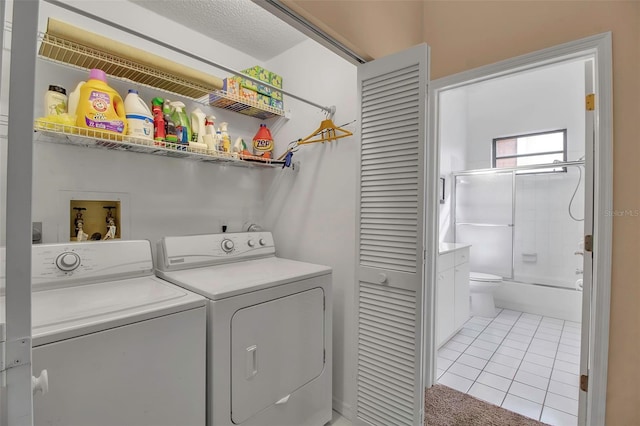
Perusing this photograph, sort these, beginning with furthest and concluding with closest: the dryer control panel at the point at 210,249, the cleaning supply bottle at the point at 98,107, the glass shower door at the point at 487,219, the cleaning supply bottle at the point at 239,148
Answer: the glass shower door at the point at 487,219
the cleaning supply bottle at the point at 239,148
the dryer control panel at the point at 210,249
the cleaning supply bottle at the point at 98,107

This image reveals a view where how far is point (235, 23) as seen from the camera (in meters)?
2.01

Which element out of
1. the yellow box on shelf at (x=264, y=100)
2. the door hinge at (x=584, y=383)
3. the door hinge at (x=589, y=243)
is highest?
the yellow box on shelf at (x=264, y=100)

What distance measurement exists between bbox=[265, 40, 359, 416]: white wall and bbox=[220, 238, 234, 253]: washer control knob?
1.74 ft

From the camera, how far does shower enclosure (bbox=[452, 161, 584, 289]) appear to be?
3.63 m

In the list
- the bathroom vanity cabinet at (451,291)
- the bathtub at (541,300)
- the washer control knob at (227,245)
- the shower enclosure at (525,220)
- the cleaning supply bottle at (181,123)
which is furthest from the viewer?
the shower enclosure at (525,220)

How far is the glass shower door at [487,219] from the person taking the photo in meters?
4.09

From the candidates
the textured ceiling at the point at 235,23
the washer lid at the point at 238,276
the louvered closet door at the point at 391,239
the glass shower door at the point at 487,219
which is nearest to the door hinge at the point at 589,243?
the louvered closet door at the point at 391,239

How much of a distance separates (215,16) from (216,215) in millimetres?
1359

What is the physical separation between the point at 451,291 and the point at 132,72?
2965 mm

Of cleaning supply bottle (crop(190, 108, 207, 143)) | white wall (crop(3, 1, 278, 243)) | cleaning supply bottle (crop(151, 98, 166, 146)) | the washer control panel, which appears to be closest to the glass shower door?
white wall (crop(3, 1, 278, 243))

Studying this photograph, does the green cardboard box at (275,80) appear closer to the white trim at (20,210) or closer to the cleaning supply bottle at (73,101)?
the cleaning supply bottle at (73,101)

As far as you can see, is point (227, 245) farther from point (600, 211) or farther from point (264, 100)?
point (600, 211)

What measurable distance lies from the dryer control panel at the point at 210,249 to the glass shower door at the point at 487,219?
3.35 m

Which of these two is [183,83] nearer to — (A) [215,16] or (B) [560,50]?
(A) [215,16]
